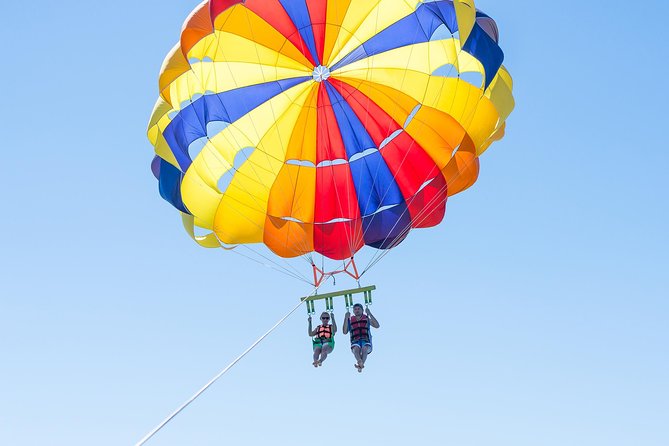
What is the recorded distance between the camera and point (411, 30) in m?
13.5

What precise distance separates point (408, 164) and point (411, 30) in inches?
80.8

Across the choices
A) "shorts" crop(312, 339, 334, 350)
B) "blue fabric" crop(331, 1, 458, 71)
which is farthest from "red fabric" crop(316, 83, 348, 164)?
"shorts" crop(312, 339, 334, 350)

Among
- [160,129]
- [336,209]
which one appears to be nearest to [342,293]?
[336,209]

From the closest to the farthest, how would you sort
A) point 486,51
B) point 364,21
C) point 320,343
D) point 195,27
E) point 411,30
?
point 195,27 < point 486,51 < point 320,343 < point 411,30 < point 364,21

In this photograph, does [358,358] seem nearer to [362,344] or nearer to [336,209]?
[362,344]

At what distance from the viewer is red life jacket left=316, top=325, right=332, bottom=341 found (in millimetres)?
13117

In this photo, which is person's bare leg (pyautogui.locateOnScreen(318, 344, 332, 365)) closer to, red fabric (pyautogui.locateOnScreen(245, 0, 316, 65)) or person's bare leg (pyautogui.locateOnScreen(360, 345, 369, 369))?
person's bare leg (pyautogui.locateOnScreen(360, 345, 369, 369))

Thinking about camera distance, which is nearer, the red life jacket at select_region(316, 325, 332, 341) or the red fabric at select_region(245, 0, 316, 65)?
the red life jacket at select_region(316, 325, 332, 341)

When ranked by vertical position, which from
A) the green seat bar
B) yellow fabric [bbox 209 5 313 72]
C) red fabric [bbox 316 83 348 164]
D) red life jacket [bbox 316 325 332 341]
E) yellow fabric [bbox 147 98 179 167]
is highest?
yellow fabric [bbox 209 5 313 72]

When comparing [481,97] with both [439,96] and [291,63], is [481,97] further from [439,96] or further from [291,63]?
[291,63]

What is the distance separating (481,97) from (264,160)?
3.35m

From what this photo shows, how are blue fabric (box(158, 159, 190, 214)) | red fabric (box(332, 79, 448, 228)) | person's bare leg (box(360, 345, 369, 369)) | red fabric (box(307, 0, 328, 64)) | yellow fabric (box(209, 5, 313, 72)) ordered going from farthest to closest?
1. red fabric (box(332, 79, 448, 228))
2. blue fabric (box(158, 159, 190, 214))
3. red fabric (box(307, 0, 328, 64))
4. yellow fabric (box(209, 5, 313, 72))
5. person's bare leg (box(360, 345, 369, 369))

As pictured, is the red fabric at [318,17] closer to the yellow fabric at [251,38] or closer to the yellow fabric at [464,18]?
the yellow fabric at [251,38]

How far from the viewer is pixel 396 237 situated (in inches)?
575
